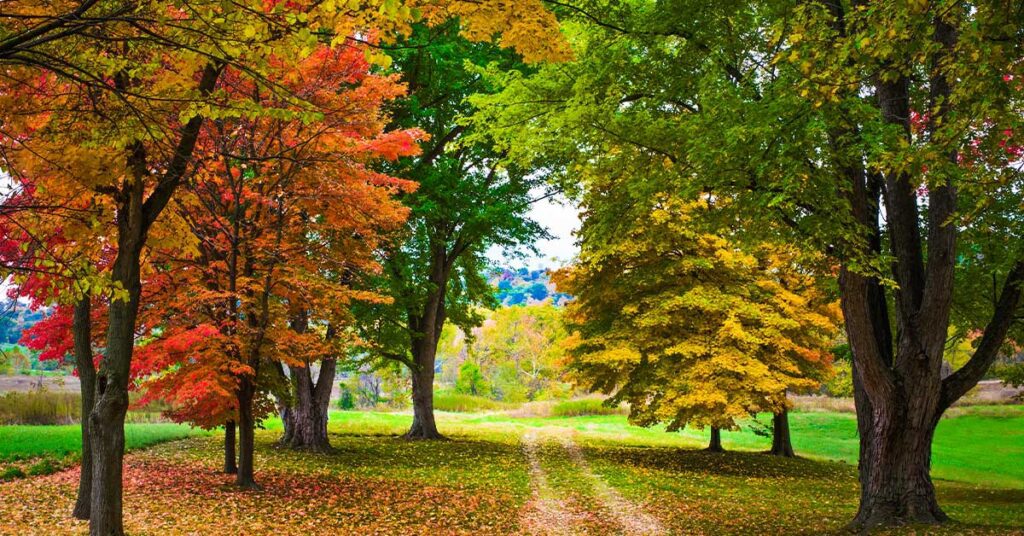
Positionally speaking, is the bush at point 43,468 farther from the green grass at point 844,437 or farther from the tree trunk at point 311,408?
the green grass at point 844,437

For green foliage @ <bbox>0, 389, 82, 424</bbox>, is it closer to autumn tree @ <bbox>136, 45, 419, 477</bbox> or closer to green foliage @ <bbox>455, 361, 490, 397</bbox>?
autumn tree @ <bbox>136, 45, 419, 477</bbox>

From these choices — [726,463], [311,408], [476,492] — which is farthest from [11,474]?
[726,463]

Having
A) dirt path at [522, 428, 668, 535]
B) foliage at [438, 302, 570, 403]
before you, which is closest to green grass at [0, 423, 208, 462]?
dirt path at [522, 428, 668, 535]

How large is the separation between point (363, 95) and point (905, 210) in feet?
30.3

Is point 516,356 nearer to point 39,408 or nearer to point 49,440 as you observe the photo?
point 39,408

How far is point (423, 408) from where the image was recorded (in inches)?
945

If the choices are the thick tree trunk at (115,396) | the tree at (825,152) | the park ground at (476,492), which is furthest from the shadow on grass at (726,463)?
Answer: the thick tree trunk at (115,396)

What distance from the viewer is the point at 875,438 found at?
9.30 m

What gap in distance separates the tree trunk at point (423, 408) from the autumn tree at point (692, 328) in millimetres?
6123

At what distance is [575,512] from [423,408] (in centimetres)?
1376

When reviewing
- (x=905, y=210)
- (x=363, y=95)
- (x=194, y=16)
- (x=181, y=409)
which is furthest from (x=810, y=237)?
(x=181, y=409)

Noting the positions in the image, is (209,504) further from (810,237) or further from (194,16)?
(810,237)

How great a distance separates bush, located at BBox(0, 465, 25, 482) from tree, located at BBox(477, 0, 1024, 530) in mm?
10845

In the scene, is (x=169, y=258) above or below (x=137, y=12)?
below
